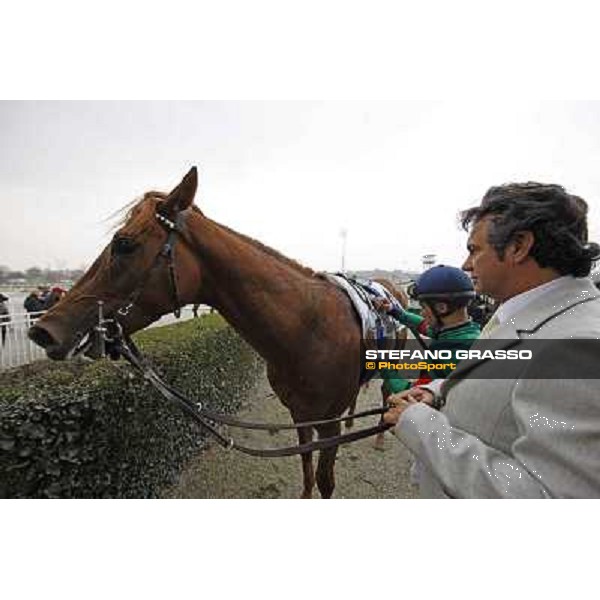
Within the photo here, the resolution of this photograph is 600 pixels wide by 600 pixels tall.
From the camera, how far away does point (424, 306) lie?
Answer: 191cm

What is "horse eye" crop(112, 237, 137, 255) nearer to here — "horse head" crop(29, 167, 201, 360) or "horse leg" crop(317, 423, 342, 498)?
"horse head" crop(29, 167, 201, 360)

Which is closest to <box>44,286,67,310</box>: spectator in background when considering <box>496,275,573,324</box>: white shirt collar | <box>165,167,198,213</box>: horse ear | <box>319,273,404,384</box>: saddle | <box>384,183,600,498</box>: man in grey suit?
<box>165,167,198,213</box>: horse ear

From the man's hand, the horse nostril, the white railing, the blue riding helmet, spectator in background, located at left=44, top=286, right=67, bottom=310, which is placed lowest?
the white railing

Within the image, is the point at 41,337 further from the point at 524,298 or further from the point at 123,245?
the point at 524,298

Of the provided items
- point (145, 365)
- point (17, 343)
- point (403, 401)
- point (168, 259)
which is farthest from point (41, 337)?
point (17, 343)

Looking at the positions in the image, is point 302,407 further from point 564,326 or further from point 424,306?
point 564,326

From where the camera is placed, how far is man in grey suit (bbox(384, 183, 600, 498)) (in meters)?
0.76

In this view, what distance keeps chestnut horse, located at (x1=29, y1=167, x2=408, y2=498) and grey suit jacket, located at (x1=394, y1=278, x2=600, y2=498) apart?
104cm

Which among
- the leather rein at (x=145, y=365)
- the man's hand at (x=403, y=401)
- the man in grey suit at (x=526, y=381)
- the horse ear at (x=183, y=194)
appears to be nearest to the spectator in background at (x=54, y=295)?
the leather rein at (x=145, y=365)

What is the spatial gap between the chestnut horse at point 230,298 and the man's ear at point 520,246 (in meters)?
1.19

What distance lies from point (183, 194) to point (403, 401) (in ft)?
4.17

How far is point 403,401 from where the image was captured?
1.18 m

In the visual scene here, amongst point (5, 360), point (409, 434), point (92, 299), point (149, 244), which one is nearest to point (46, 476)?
point (92, 299)

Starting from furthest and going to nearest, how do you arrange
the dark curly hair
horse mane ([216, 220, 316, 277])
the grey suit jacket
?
horse mane ([216, 220, 316, 277]), the dark curly hair, the grey suit jacket
